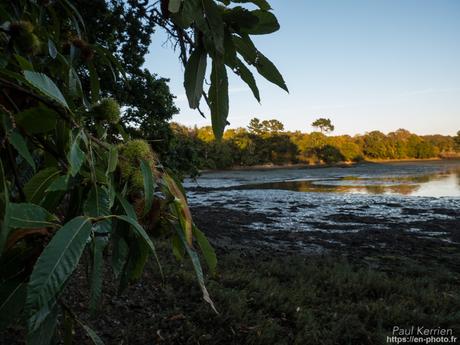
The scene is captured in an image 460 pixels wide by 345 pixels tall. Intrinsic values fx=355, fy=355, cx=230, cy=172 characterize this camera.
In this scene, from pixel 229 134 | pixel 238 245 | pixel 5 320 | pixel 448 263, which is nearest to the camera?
pixel 5 320

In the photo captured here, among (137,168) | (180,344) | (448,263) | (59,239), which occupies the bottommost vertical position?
(448,263)

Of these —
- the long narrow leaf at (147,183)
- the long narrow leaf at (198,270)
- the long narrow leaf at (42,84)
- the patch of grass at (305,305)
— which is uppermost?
the long narrow leaf at (42,84)

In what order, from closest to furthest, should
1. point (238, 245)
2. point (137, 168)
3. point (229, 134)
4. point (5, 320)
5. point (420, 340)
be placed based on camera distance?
point (5, 320) → point (137, 168) → point (420, 340) → point (238, 245) → point (229, 134)

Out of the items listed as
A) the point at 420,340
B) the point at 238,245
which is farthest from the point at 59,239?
the point at 238,245

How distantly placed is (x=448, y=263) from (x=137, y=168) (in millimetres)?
7713

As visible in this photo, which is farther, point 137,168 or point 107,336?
point 107,336

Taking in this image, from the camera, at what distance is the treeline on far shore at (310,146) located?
53.1m

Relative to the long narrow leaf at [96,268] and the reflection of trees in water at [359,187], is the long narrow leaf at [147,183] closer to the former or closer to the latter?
the long narrow leaf at [96,268]

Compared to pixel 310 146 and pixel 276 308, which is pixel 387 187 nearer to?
pixel 276 308

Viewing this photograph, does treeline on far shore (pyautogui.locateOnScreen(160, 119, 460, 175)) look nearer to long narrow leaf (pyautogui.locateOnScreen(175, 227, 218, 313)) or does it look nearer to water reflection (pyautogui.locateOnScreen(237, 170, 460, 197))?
water reflection (pyautogui.locateOnScreen(237, 170, 460, 197))

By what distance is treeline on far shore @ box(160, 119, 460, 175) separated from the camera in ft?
174

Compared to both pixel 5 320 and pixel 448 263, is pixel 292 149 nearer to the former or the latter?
pixel 448 263

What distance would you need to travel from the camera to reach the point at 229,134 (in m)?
57.2

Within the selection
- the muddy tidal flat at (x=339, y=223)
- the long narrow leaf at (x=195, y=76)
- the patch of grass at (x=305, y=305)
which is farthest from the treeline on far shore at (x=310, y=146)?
the long narrow leaf at (x=195, y=76)
